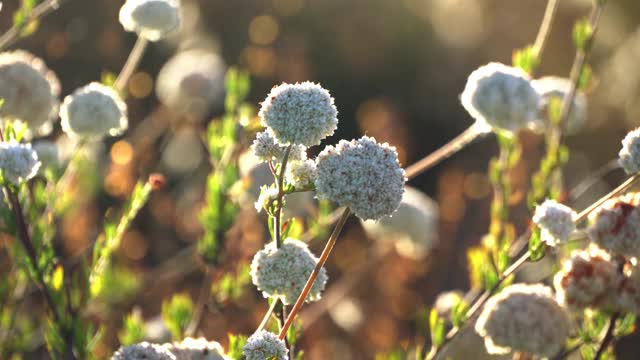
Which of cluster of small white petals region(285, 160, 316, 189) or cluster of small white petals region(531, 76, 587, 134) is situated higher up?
cluster of small white petals region(285, 160, 316, 189)

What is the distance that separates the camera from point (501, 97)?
2.56 metres

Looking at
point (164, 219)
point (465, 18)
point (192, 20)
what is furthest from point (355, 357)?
point (465, 18)

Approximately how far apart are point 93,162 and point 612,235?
2.88 m

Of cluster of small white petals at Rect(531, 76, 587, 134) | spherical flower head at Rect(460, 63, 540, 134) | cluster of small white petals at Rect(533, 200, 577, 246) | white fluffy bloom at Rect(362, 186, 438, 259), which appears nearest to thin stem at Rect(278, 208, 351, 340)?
cluster of small white petals at Rect(533, 200, 577, 246)

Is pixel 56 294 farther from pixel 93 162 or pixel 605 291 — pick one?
pixel 93 162

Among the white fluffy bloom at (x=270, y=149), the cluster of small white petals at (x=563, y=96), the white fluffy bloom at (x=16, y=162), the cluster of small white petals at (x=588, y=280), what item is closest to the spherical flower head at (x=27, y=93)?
the white fluffy bloom at (x=16, y=162)

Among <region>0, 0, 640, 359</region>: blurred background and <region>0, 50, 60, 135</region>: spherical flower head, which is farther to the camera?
<region>0, 0, 640, 359</region>: blurred background

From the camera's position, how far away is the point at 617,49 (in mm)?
7668

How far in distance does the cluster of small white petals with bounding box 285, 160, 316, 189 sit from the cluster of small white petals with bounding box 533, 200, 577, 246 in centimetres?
58

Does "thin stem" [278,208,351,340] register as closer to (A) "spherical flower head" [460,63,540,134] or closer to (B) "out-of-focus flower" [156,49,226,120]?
(A) "spherical flower head" [460,63,540,134]

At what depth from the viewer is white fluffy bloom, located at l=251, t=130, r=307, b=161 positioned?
1.88 meters

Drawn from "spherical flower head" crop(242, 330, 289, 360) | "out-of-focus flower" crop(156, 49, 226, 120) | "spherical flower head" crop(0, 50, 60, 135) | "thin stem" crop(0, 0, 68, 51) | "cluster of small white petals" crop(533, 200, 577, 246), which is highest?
"out-of-focus flower" crop(156, 49, 226, 120)

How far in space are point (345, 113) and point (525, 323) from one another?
7.23 metres

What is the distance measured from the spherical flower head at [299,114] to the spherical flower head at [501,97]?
91cm
